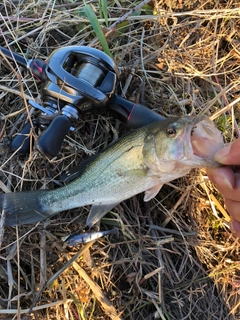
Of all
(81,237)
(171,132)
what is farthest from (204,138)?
(81,237)

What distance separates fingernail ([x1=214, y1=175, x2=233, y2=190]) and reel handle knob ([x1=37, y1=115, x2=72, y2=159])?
1.02m

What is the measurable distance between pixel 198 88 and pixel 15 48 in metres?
1.63

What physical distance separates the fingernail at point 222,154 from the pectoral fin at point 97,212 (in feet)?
2.85

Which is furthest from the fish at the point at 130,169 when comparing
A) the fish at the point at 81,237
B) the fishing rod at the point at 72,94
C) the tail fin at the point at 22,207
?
the fishing rod at the point at 72,94

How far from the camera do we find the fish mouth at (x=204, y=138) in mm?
2027

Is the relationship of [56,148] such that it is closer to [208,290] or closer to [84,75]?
[84,75]

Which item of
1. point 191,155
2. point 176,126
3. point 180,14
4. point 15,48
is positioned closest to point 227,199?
point 191,155

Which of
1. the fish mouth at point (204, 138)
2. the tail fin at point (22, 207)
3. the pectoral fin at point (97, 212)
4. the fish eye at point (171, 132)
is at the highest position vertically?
the fish eye at point (171, 132)

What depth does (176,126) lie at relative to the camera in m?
2.10

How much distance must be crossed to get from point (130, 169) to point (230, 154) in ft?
2.37

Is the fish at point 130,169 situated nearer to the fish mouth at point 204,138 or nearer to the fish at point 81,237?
the fish mouth at point 204,138

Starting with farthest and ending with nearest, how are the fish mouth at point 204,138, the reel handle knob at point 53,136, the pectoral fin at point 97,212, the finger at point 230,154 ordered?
the pectoral fin at point 97,212, the reel handle knob at point 53,136, the fish mouth at point 204,138, the finger at point 230,154

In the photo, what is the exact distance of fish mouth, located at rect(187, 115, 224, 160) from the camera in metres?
2.03

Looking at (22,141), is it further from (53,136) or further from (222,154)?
(222,154)
